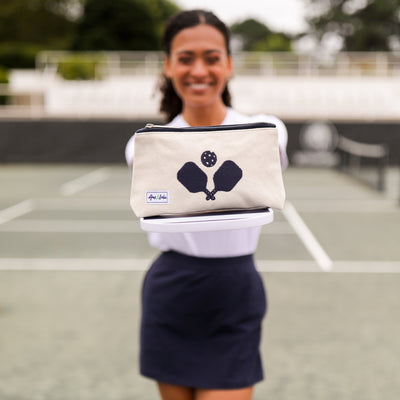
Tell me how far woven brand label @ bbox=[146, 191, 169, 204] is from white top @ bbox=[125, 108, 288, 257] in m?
0.40

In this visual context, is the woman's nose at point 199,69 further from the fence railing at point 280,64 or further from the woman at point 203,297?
the fence railing at point 280,64

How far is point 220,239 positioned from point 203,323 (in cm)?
31

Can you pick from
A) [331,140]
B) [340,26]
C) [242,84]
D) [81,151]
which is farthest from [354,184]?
[340,26]

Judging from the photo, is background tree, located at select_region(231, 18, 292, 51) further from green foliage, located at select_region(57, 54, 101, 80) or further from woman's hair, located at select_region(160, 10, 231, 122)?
woman's hair, located at select_region(160, 10, 231, 122)

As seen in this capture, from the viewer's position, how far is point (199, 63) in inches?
82.7

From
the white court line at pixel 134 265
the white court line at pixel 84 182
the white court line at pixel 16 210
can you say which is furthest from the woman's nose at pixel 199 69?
the white court line at pixel 84 182

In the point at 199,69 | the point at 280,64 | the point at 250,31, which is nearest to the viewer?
the point at 199,69

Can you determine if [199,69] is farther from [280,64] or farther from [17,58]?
[17,58]

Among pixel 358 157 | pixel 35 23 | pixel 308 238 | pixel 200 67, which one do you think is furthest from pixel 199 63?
pixel 35 23

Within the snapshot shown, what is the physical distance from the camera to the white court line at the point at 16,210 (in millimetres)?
10711

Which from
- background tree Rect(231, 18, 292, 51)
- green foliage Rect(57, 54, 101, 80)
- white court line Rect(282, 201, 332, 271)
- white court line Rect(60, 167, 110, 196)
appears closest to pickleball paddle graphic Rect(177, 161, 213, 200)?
white court line Rect(282, 201, 332, 271)

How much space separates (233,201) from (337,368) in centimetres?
292

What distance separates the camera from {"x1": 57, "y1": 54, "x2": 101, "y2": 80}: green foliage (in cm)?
2714

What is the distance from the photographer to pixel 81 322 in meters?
5.29
